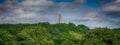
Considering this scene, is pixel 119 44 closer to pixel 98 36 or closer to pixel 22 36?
pixel 98 36

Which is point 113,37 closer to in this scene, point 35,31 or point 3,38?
point 3,38

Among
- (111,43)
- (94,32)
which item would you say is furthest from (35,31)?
(111,43)

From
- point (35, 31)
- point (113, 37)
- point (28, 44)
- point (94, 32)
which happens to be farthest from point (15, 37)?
point (113, 37)

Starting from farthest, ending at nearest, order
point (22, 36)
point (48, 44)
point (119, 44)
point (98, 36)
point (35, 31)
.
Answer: point (35, 31) < point (22, 36) < point (48, 44) < point (98, 36) < point (119, 44)

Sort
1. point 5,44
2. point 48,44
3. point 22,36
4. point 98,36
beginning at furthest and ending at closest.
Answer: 1. point 22,36
2. point 48,44
3. point 5,44
4. point 98,36

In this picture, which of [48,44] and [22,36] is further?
[22,36]

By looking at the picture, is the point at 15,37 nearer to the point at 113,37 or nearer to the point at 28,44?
the point at 28,44

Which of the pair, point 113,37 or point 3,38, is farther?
point 3,38

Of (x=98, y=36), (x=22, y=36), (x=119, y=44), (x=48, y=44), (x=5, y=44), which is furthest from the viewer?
(x=22, y=36)

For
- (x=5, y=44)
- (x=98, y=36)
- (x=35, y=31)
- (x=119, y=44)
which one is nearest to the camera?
(x=119, y=44)
